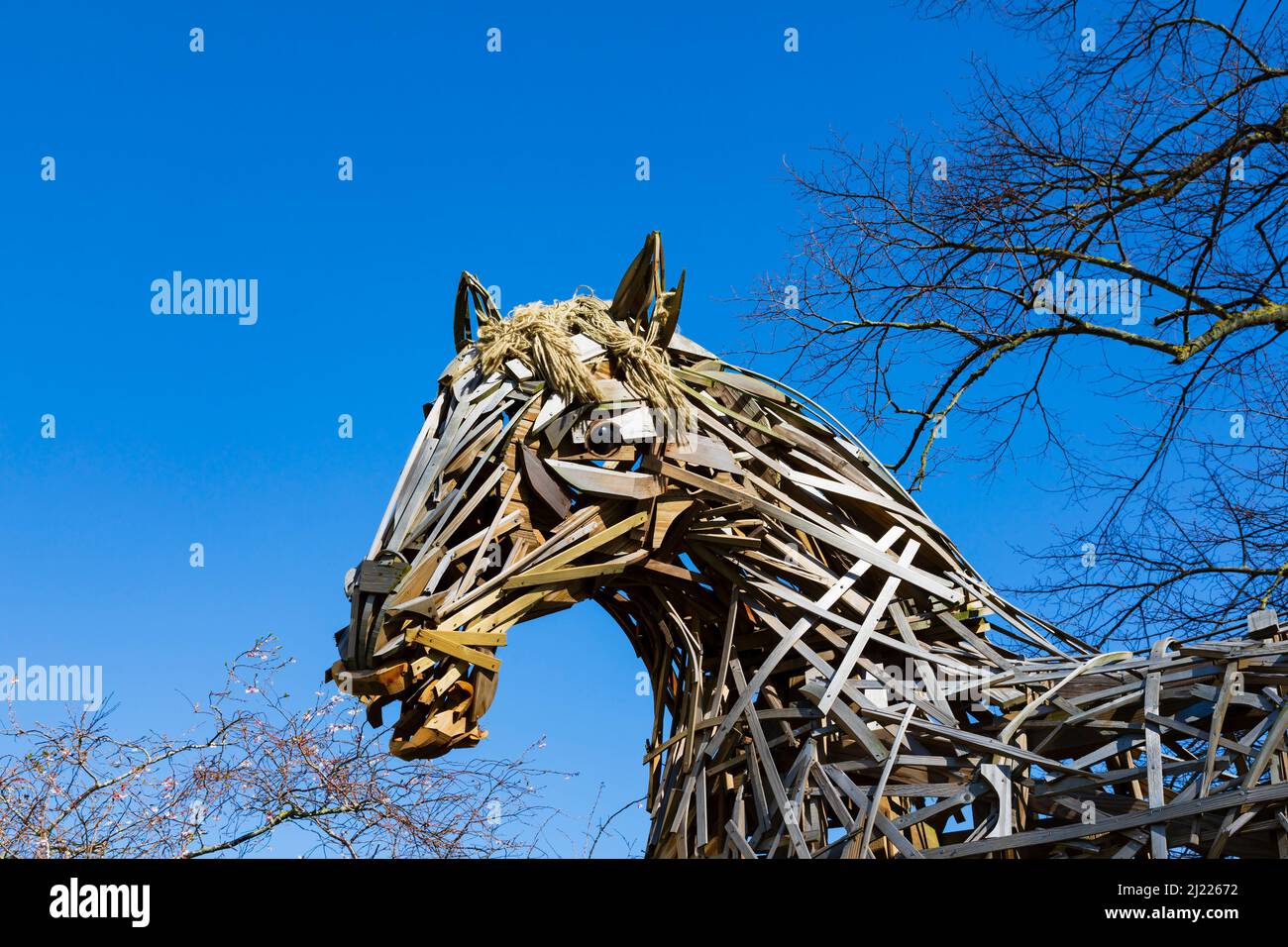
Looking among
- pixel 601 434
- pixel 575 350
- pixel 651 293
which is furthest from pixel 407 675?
pixel 651 293

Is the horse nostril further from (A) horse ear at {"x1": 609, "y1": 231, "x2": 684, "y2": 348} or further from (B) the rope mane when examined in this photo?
(A) horse ear at {"x1": 609, "y1": 231, "x2": 684, "y2": 348}

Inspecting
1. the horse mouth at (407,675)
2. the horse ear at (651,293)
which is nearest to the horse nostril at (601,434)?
the horse ear at (651,293)

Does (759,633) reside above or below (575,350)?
below

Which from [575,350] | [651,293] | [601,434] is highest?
[651,293]

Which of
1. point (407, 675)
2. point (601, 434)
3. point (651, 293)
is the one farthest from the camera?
point (651, 293)

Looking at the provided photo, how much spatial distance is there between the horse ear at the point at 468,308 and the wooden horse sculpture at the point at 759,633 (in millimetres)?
12

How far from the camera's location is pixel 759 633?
4938 millimetres

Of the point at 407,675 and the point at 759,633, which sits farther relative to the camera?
the point at 759,633

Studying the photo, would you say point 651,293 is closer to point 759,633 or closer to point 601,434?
point 601,434

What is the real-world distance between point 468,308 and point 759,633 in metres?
1.65

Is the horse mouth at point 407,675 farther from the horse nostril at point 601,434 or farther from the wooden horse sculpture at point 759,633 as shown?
the horse nostril at point 601,434

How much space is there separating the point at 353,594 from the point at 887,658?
1.96 m

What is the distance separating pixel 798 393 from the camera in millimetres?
5211
